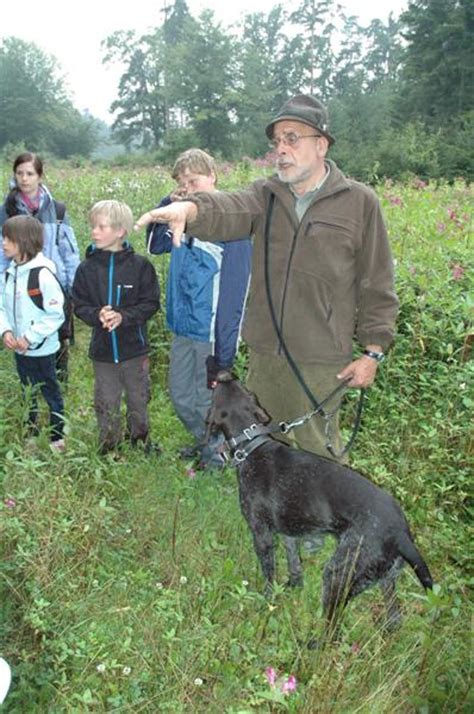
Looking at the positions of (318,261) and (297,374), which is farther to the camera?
(297,374)

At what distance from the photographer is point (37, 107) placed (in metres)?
64.5

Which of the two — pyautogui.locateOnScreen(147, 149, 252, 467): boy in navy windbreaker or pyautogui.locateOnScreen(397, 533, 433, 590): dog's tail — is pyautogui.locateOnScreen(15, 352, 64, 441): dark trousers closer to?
pyautogui.locateOnScreen(147, 149, 252, 467): boy in navy windbreaker

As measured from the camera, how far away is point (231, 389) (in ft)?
10.3

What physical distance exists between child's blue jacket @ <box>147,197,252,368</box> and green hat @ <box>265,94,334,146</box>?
0.89 meters

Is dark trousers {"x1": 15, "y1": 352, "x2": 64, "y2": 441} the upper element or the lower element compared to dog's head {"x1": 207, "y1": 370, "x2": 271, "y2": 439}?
lower

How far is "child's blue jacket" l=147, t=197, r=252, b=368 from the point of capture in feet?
12.5

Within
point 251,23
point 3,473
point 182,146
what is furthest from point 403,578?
point 251,23

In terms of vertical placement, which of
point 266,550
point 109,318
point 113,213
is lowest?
point 266,550

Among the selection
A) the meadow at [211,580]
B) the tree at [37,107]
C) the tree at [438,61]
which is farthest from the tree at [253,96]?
the meadow at [211,580]

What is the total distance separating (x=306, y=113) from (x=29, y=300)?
8.17ft

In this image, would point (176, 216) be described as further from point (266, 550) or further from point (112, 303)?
point (266, 550)

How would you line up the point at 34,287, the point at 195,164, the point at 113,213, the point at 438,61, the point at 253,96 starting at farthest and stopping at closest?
the point at 253,96, the point at 438,61, the point at 34,287, the point at 113,213, the point at 195,164

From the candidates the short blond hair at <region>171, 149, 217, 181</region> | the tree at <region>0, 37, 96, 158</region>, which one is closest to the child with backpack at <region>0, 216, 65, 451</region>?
the short blond hair at <region>171, 149, 217, 181</region>

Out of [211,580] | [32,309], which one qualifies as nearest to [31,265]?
[32,309]
